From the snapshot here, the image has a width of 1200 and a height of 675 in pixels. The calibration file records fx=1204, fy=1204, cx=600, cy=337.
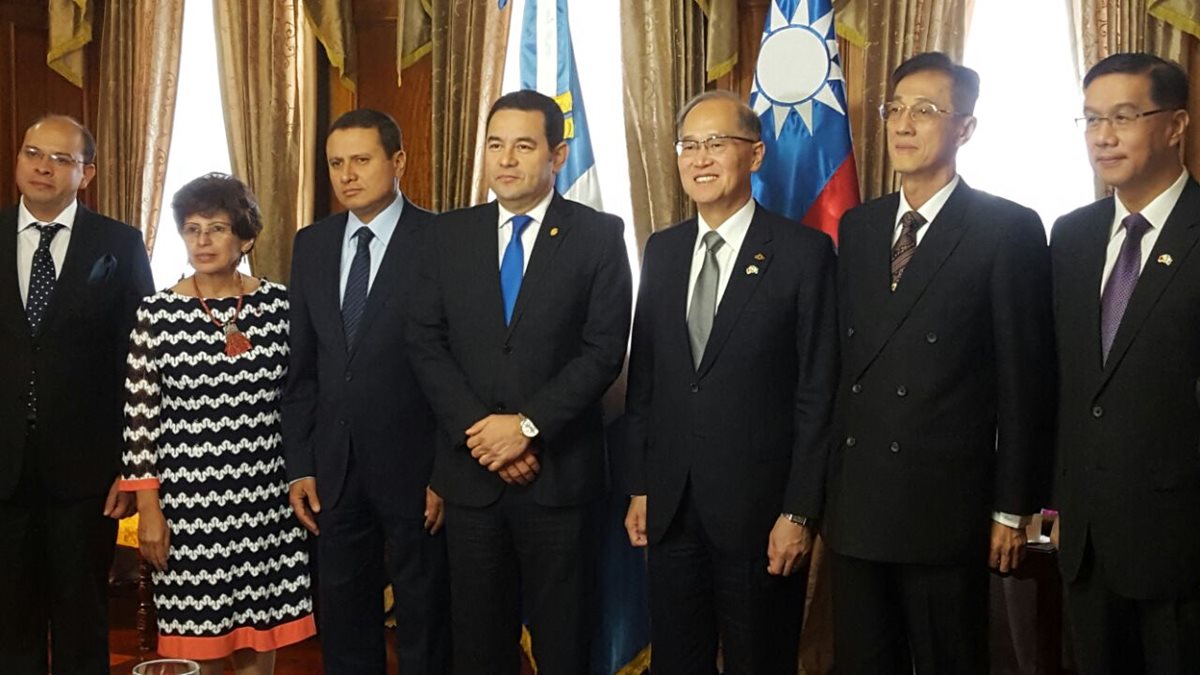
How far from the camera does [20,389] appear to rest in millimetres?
3166

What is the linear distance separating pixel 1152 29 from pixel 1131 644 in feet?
7.48

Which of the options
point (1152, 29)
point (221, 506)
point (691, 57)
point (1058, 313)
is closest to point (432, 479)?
point (221, 506)

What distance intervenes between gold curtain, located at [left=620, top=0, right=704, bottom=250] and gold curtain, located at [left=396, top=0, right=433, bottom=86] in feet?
2.91

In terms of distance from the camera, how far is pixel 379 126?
318 centimetres

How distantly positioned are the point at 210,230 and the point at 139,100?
2572 millimetres

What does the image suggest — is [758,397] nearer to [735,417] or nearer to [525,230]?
[735,417]

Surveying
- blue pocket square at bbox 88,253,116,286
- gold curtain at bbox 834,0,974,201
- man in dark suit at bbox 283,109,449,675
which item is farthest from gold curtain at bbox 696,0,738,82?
blue pocket square at bbox 88,253,116,286

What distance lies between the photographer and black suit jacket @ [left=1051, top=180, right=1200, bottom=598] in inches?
89.9

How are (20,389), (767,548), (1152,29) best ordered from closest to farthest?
(767,548) → (20,389) → (1152,29)

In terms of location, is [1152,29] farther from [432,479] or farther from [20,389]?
[20,389]

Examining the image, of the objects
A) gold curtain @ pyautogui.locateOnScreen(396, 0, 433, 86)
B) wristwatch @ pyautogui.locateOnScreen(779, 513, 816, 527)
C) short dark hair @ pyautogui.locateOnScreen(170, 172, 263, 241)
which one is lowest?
wristwatch @ pyautogui.locateOnScreen(779, 513, 816, 527)

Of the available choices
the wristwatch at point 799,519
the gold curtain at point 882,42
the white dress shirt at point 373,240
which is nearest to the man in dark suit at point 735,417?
the wristwatch at point 799,519

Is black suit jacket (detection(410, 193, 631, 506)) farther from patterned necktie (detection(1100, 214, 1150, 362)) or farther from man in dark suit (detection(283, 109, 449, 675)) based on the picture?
patterned necktie (detection(1100, 214, 1150, 362))

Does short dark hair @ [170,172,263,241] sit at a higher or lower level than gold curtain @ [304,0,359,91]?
lower
